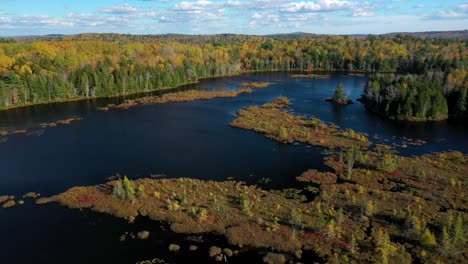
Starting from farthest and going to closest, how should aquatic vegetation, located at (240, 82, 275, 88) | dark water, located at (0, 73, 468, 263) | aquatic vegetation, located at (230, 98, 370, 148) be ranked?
aquatic vegetation, located at (240, 82, 275, 88), aquatic vegetation, located at (230, 98, 370, 148), dark water, located at (0, 73, 468, 263)

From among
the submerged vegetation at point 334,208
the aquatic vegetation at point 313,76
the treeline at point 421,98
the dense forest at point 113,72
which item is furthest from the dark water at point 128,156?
the aquatic vegetation at point 313,76

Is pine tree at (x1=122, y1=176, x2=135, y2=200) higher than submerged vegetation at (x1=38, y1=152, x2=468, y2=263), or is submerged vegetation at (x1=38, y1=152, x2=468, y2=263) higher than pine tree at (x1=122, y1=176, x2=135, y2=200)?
pine tree at (x1=122, y1=176, x2=135, y2=200)

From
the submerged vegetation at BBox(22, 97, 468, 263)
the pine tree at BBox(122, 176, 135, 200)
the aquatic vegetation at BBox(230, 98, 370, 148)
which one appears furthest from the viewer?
the aquatic vegetation at BBox(230, 98, 370, 148)

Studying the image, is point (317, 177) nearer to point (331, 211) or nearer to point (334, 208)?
point (334, 208)

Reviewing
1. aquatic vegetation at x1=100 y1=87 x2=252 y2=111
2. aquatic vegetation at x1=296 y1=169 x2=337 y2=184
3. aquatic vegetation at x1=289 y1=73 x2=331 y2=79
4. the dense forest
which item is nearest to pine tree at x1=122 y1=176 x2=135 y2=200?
aquatic vegetation at x1=296 y1=169 x2=337 y2=184

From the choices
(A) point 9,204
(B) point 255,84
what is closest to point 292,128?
(A) point 9,204

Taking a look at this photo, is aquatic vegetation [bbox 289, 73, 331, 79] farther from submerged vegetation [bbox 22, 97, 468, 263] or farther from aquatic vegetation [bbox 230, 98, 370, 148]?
submerged vegetation [bbox 22, 97, 468, 263]

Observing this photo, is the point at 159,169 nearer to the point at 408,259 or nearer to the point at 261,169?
the point at 261,169

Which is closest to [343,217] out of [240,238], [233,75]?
[240,238]

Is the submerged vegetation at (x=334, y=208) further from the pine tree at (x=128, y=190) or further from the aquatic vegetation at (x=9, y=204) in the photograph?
the aquatic vegetation at (x=9, y=204)
